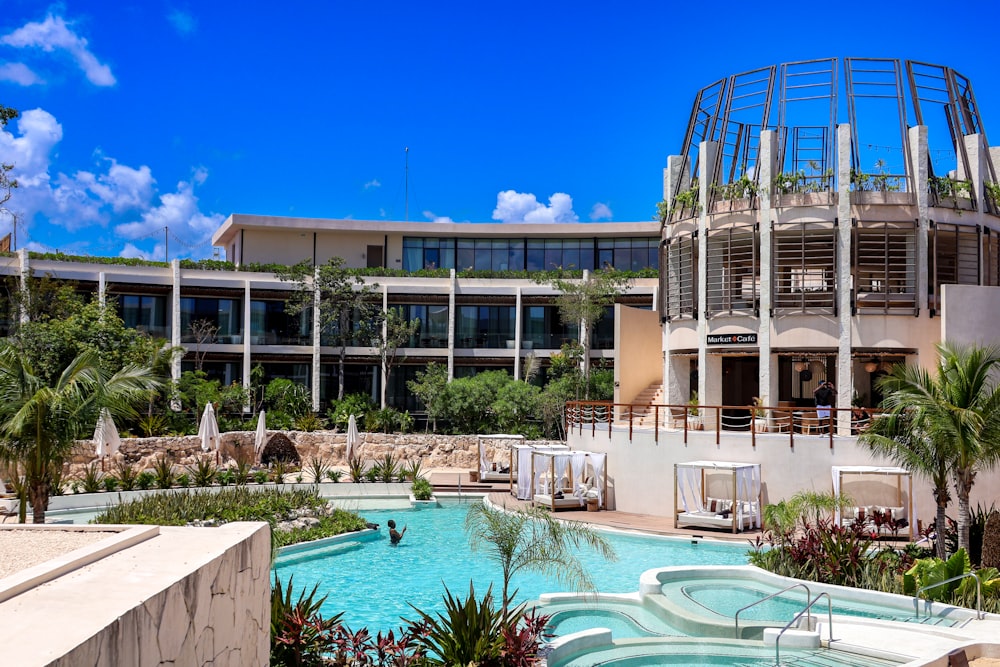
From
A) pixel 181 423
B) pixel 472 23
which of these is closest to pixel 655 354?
pixel 472 23

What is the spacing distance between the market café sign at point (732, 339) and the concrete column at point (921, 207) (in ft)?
15.1

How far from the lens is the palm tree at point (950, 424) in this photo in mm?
14961

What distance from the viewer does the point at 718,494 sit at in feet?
72.1

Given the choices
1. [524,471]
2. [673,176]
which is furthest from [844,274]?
[524,471]

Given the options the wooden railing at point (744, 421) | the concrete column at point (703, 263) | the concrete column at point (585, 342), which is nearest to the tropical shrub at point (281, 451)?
the wooden railing at point (744, 421)

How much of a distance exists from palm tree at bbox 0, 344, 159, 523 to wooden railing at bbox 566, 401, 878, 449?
12527 millimetres

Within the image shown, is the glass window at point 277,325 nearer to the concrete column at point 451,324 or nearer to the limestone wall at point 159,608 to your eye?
the concrete column at point 451,324

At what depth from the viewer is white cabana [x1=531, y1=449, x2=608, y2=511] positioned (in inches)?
939

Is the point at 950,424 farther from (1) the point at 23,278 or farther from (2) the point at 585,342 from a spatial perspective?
(1) the point at 23,278

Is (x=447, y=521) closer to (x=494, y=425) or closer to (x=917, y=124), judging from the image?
(x=494, y=425)

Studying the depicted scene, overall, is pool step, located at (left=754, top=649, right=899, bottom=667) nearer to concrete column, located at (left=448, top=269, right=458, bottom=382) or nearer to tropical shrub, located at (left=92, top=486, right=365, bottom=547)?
tropical shrub, located at (left=92, top=486, right=365, bottom=547)

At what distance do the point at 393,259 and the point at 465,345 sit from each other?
762 cm

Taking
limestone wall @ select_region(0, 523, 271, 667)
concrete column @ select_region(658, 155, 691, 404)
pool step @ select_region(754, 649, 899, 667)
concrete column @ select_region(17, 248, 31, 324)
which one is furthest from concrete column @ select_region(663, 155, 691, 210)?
concrete column @ select_region(17, 248, 31, 324)

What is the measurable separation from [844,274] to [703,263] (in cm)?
418
